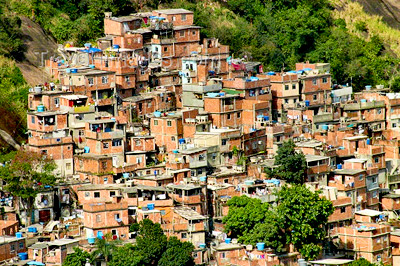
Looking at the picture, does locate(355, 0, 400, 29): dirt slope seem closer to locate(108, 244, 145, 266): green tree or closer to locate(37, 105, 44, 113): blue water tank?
locate(37, 105, 44, 113): blue water tank

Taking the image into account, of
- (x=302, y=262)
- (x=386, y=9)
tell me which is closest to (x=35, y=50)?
(x=302, y=262)

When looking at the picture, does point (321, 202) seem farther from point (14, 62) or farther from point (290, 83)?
point (14, 62)

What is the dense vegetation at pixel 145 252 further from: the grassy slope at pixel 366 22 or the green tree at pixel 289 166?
the grassy slope at pixel 366 22

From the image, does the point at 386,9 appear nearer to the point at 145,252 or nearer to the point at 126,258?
the point at 145,252

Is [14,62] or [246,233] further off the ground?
[14,62]

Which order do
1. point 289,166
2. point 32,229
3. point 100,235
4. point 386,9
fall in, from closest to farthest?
point 100,235 → point 32,229 → point 289,166 → point 386,9

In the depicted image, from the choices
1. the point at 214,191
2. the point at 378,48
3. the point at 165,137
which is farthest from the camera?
the point at 378,48

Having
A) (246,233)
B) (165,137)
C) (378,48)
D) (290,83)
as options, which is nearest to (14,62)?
(165,137)
